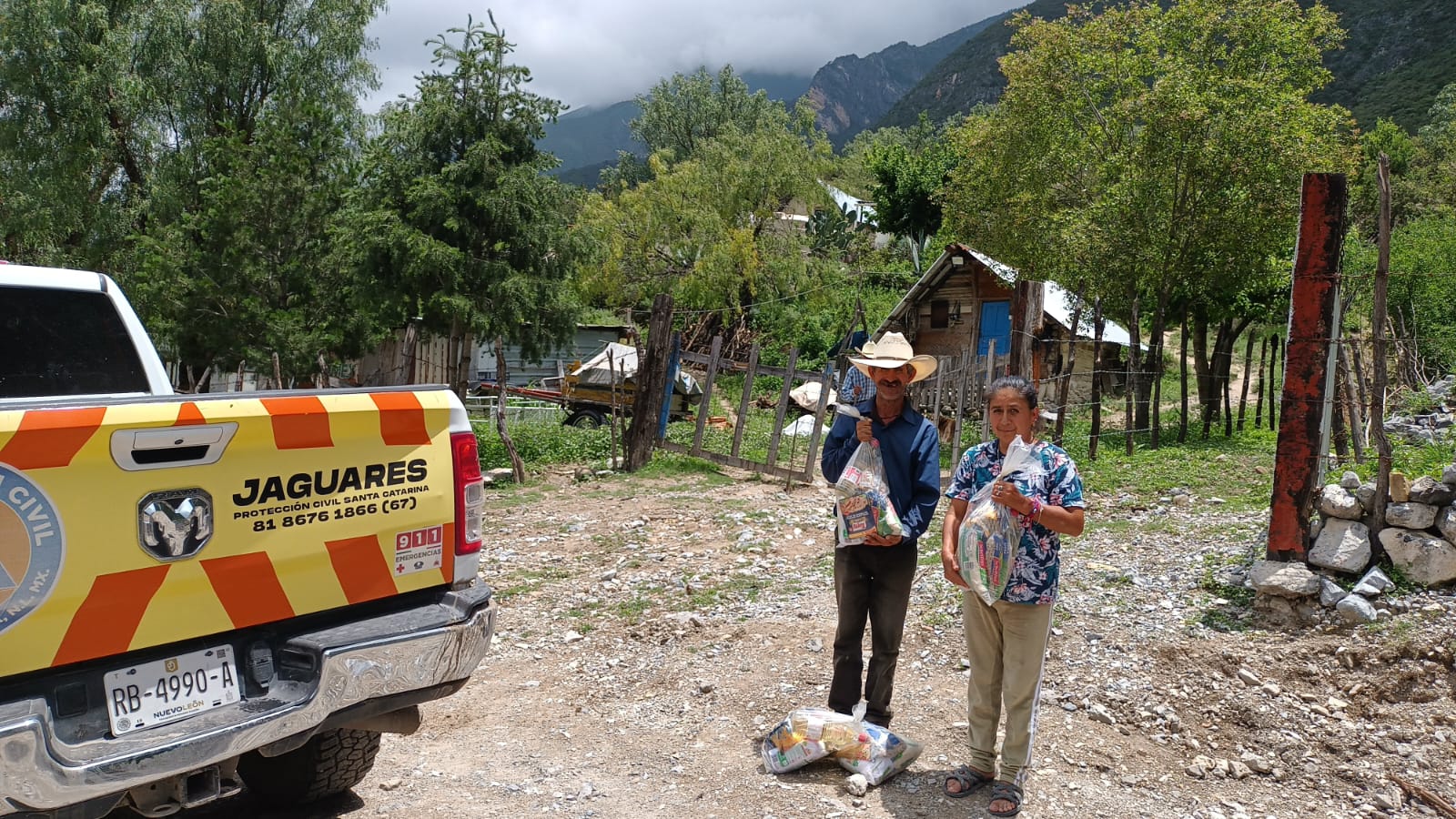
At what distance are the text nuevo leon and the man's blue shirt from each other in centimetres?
179

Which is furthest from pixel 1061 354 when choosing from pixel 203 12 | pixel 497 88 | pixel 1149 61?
pixel 203 12

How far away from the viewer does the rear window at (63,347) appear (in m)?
3.55

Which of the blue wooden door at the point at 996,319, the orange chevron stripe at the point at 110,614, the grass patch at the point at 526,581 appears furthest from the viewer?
the blue wooden door at the point at 996,319

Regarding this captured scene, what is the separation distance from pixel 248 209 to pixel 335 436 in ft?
46.5

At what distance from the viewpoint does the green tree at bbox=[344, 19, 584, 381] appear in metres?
14.2

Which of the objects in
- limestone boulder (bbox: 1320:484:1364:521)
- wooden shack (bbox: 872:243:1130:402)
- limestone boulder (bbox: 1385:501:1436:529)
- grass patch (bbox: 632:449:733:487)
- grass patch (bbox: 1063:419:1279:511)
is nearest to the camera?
limestone boulder (bbox: 1385:501:1436:529)

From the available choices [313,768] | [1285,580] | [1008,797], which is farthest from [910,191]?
[313,768]

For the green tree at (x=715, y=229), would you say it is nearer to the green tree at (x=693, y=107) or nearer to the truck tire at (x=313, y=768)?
the green tree at (x=693, y=107)

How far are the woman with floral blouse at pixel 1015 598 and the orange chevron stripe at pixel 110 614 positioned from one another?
272cm

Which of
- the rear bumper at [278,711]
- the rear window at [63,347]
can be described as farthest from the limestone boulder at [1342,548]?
the rear window at [63,347]

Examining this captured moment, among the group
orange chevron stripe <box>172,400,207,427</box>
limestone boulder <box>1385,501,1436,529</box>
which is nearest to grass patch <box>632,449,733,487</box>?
limestone boulder <box>1385,501,1436,529</box>

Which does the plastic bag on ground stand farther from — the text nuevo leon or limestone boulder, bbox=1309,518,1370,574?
limestone boulder, bbox=1309,518,1370,574

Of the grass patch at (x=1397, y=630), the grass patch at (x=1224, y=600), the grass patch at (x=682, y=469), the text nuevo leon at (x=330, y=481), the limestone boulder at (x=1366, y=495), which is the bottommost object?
the grass patch at (x=682, y=469)

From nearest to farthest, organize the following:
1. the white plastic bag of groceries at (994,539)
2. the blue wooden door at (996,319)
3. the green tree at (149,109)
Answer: the white plastic bag of groceries at (994,539) → the green tree at (149,109) → the blue wooden door at (996,319)
